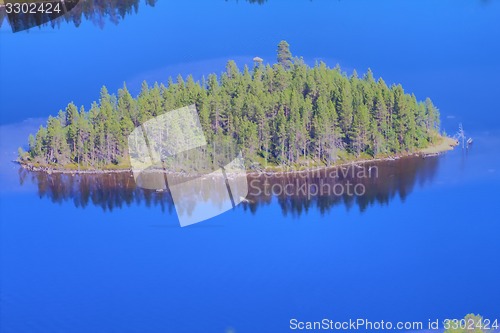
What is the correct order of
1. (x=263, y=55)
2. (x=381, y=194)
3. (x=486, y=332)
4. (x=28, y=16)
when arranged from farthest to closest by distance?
(x=28, y=16), (x=263, y=55), (x=381, y=194), (x=486, y=332)

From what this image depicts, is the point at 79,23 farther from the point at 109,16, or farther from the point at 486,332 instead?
the point at 486,332

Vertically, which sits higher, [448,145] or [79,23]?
[79,23]

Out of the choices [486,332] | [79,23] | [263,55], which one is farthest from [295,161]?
[79,23]

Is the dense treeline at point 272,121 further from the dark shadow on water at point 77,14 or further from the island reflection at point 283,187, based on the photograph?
the dark shadow on water at point 77,14
